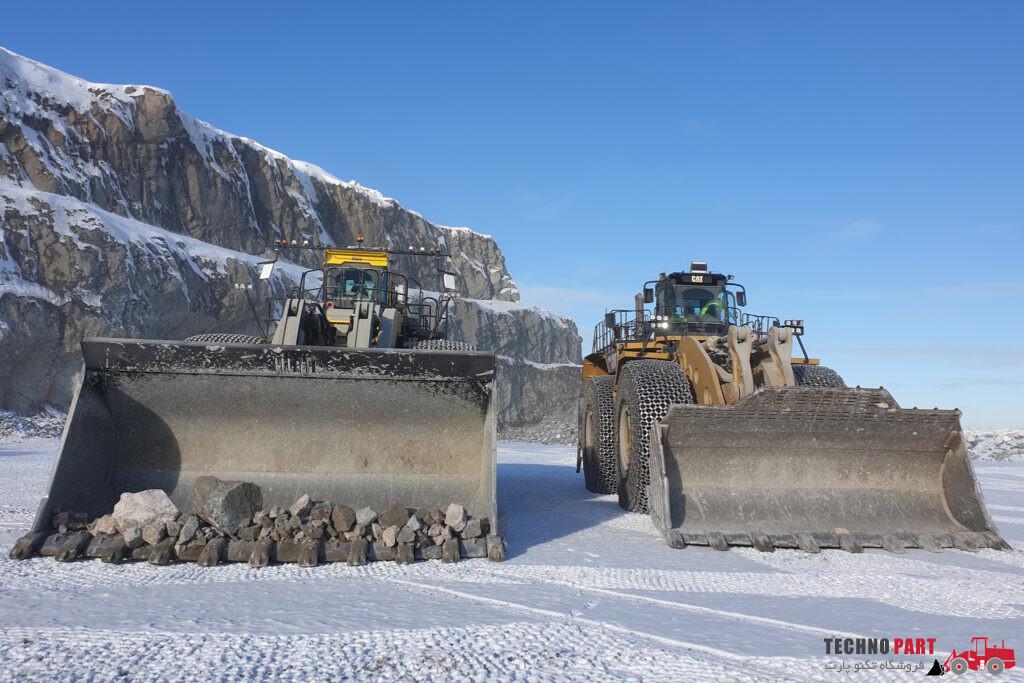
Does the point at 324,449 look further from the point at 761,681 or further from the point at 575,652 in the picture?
the point at 761,681

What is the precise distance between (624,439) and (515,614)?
378 centimetres

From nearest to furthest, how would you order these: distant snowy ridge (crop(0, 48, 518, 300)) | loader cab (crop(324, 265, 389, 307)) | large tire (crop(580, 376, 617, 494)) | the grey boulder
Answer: the grey boulder
large tire (crop(580, 376, 617, 494))
loader cab (crop(324, 265, 389, 307))
distant snowy ridge (crop(0, 48, 518, 300))

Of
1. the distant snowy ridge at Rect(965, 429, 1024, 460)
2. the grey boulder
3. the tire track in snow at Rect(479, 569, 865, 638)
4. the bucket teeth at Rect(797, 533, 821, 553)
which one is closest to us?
the tire track in snow at Rect(479, 569, 865, 638)

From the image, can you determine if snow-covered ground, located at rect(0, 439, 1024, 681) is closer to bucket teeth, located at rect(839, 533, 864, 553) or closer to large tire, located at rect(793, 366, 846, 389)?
bucket teeth, located at rect(839, 533, 864, 553)

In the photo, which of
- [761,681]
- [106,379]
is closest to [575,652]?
[761,681]

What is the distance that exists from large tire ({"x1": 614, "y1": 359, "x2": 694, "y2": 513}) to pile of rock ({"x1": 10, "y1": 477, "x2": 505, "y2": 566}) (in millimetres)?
1962

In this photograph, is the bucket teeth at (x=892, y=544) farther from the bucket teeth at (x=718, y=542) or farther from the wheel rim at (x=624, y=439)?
the wheel rim at (x=624, y=439)

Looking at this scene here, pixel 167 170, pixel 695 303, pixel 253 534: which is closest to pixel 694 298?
pixel 695 303

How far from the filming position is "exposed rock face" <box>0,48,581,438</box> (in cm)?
2639

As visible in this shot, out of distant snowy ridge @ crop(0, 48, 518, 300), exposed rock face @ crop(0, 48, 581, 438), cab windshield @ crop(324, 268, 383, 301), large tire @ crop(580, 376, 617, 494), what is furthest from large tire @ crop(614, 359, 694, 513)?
distant snowy ridge @ crop(0, 48, 518, 300)

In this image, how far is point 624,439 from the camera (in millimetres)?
6762

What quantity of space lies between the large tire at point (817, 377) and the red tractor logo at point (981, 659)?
384cm

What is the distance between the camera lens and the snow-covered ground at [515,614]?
249cm

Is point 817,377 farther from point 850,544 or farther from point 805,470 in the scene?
point 850,544
